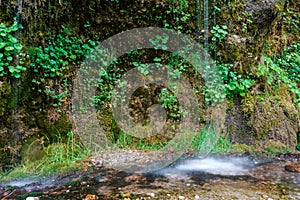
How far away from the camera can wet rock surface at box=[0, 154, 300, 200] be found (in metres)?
2.40

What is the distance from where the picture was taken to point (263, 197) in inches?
90.9

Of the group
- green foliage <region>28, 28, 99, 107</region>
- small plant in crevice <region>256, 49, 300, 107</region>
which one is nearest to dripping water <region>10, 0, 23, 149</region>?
green foliage <region>28, 28, 99, 107</region>

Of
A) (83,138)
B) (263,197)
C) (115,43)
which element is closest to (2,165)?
(83,138)

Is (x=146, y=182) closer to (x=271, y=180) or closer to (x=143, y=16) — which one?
(x=271, y=180)

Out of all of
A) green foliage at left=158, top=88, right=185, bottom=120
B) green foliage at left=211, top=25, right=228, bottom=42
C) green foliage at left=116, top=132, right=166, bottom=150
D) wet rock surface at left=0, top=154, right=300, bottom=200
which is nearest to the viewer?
wet rock surface at left=0, top=154, right=300, bottom=200

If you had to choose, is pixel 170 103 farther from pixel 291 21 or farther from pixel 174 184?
pixel 291 21

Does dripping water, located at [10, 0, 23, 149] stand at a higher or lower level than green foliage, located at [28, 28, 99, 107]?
lower

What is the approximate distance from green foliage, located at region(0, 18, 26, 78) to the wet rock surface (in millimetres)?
1216

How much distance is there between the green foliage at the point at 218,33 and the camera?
4566mm

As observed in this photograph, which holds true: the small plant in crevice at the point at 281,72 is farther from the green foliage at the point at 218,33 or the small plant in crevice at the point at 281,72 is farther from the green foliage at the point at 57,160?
the green foliage at the point at 57,160

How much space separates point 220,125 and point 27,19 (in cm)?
297

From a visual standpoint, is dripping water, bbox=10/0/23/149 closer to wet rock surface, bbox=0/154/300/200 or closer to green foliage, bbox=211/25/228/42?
wet rock surface, bbox=0/154/300/200

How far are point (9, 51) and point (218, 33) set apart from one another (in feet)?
9.68

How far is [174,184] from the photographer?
266cm
